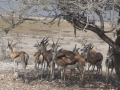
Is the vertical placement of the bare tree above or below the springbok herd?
above

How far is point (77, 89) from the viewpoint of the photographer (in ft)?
40.5

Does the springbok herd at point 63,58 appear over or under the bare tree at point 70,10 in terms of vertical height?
under

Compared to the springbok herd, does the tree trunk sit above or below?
above

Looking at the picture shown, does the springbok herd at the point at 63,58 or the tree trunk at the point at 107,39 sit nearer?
the tree trunk at the point at 107,39

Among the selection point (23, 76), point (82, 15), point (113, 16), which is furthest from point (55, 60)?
point (113, 16)

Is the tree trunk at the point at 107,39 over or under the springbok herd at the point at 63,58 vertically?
over

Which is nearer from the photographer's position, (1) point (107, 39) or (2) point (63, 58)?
(1) point (107, 39)

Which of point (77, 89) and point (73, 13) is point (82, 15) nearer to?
point (73, 13)

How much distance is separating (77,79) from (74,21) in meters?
3.87

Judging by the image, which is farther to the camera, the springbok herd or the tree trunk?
the springbok herd

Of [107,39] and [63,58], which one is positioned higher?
[107,39]

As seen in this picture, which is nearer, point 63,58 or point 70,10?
point 70,10

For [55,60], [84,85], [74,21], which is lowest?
[84,85]

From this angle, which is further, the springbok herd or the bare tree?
the springbok herd
